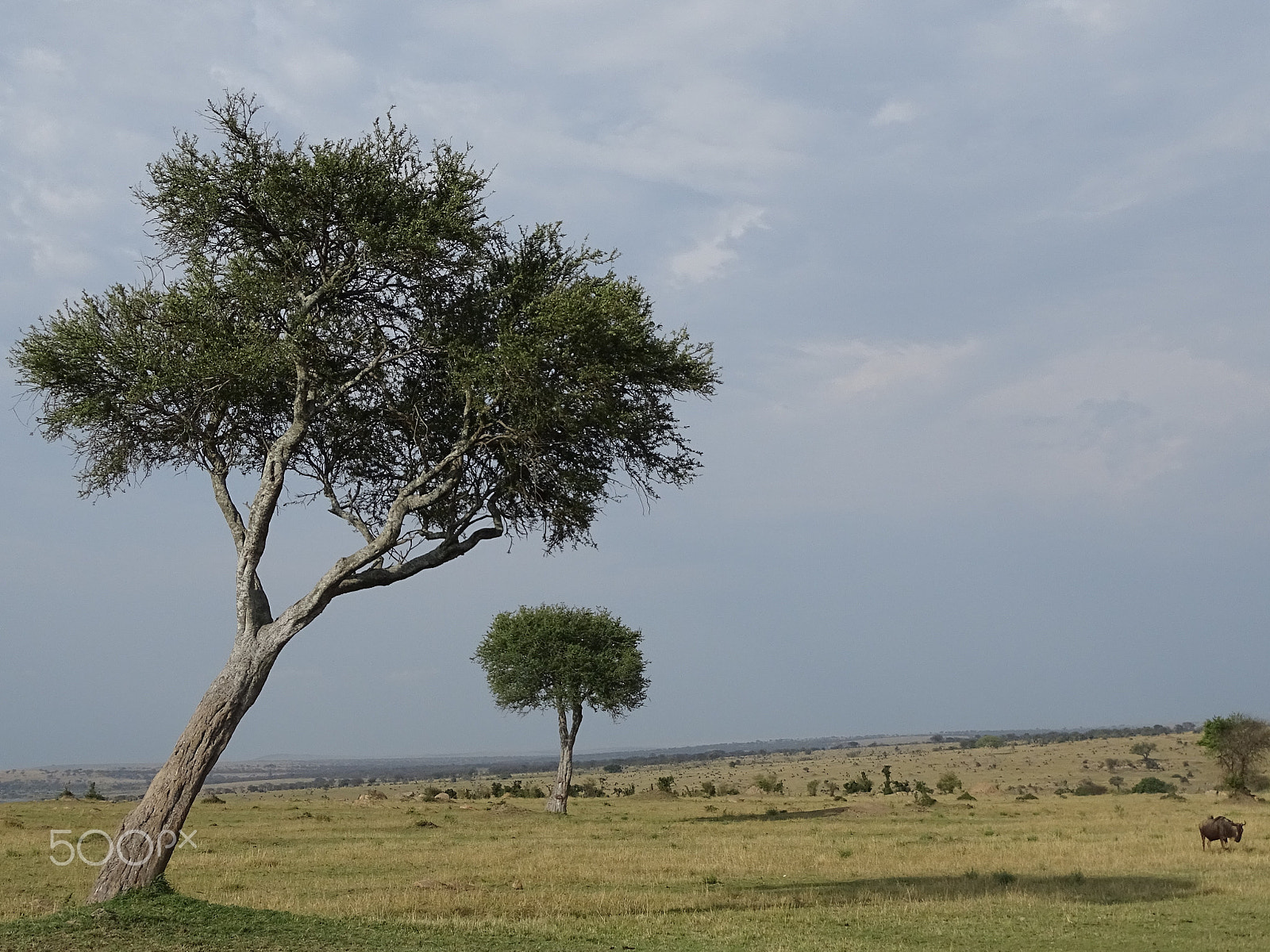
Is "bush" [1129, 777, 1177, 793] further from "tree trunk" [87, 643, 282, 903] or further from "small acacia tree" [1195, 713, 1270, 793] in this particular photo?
"tree trunk" [87, 643, 282, 903]

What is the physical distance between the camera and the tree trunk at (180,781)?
15797 millimetres

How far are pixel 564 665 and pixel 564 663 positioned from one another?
13cm

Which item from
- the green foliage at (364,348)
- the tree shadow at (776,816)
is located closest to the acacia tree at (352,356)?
the green foliage at (364,348)

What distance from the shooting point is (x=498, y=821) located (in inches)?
1977

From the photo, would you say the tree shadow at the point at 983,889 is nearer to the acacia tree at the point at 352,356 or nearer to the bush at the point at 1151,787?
the acacia tree at the point at 352,356

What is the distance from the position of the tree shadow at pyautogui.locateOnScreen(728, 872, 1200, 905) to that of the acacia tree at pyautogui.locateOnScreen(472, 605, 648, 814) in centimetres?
3361

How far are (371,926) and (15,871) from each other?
16.9m

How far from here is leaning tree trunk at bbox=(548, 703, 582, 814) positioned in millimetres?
55844

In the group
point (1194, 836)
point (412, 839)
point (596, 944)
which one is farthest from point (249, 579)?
point (1194, 836)

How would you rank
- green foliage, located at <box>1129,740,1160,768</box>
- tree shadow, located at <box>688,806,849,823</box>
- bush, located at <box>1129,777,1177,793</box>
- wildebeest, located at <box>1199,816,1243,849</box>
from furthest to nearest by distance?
green foliage, located at <box>1129,740,1160,768</box> < bush, located at <box>1129,777,1177,793</box> < tree shadow, located at <box>688,806,849,823</box> < wildebeest, located at <box>1199,816,1243,849</box>

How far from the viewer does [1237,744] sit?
69.1m

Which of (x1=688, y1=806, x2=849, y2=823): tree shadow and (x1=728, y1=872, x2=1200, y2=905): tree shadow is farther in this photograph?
(x1=688, y1=806, x2=849, y2=823): tree shadow

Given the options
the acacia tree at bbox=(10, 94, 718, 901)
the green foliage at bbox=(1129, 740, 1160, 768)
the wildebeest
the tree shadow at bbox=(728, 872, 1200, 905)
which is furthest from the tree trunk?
the green foliage at bbox=(1129, 740, 1160, 768)

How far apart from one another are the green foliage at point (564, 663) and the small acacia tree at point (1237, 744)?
40313 mm
